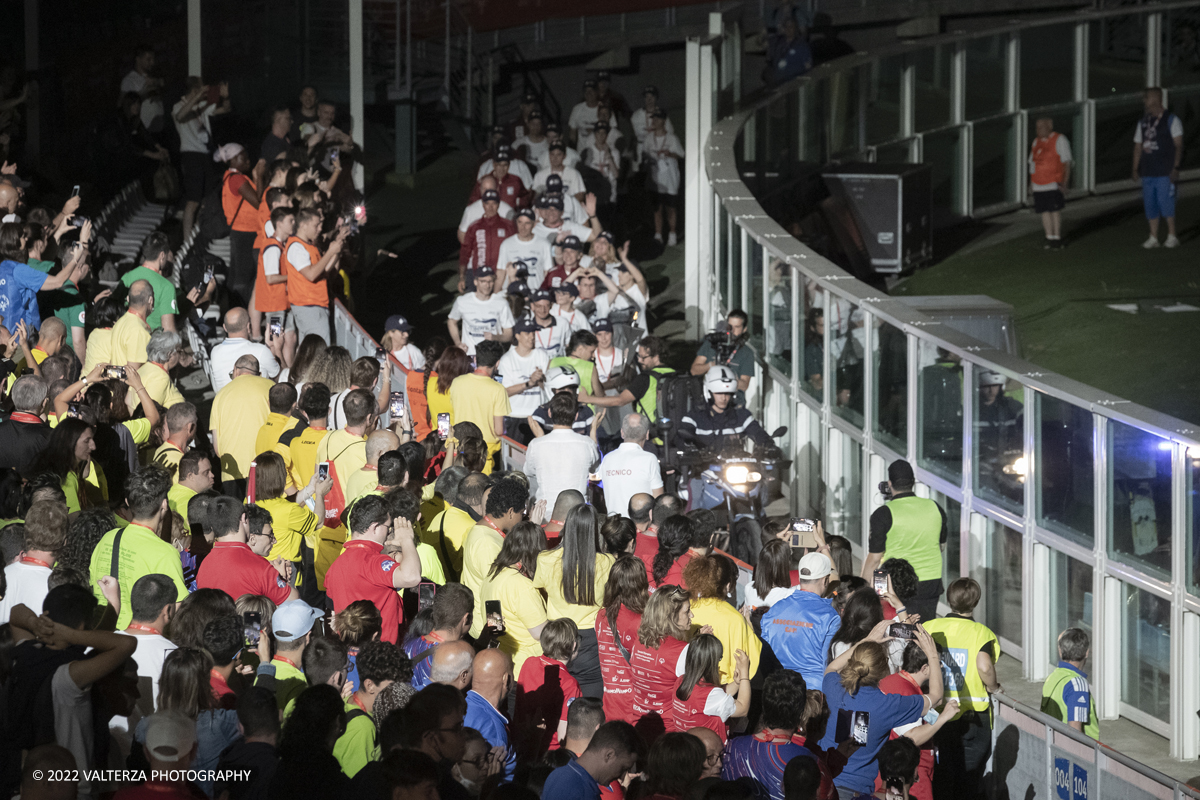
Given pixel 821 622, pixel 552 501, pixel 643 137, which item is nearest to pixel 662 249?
pixel 643 137

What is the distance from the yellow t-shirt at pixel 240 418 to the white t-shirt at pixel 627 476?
7.29ft

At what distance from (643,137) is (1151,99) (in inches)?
245

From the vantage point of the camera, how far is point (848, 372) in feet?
37.0

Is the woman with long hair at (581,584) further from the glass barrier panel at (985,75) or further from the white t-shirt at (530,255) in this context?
the glass barrier panel at (985,75)

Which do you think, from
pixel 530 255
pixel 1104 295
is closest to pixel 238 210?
pixel 530 255

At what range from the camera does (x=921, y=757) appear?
6.86 meters

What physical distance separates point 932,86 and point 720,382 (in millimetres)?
10974

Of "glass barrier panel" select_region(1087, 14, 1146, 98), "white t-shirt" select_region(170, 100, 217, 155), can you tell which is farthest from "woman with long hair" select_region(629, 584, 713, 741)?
"glass barrier panel" select_region(1087, 14, 1146, 98)

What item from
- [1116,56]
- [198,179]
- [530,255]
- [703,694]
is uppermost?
[1116,56]

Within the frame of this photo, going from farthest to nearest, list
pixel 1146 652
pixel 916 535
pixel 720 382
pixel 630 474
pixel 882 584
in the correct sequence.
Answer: pixel 720 382
pixel 630 474
pixel 916 535
pixel 1146 652
pixel 882 584

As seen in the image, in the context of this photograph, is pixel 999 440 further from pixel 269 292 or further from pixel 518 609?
pixel 269 292

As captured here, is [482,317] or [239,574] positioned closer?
[239,574]

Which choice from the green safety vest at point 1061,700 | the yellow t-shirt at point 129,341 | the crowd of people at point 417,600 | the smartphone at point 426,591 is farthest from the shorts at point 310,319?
the green safety vest at point 1061,700

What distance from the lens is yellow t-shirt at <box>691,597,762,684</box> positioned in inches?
265
